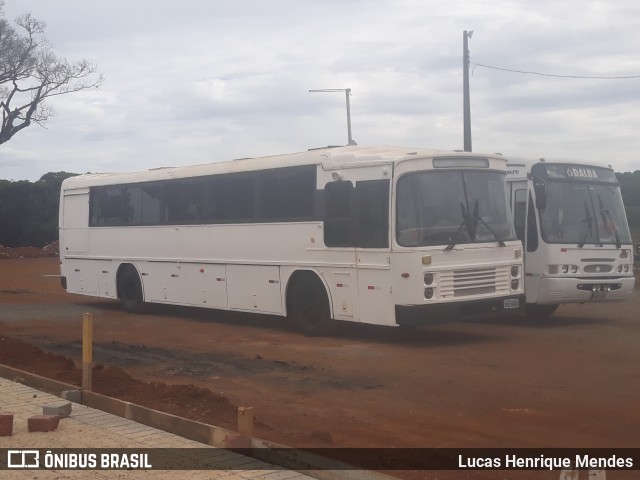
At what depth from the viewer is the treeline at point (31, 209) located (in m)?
48.2

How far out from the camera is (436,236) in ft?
46.4

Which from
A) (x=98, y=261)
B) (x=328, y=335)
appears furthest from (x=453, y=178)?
(x=98, y=261)

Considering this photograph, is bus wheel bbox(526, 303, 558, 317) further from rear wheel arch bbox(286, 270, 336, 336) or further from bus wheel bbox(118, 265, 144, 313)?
bus wheel bbox(118, 265, 144, 313)

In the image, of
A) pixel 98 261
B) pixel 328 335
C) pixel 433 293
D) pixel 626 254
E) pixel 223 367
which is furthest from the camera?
pixel 98 261

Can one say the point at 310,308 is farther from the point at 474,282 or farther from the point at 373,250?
the point at 474,282

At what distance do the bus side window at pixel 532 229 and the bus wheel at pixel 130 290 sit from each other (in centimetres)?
828

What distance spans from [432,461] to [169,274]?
1263 centimetres

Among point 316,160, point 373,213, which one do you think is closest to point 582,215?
point 373,213

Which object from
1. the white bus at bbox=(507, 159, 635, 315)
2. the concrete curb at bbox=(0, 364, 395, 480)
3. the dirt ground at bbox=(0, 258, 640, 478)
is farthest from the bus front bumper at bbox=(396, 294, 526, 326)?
the concrete curb at bbox=(0, 364, 395, 480)

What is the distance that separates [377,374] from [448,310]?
256 cm

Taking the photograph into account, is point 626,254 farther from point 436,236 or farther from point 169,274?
point 169,274

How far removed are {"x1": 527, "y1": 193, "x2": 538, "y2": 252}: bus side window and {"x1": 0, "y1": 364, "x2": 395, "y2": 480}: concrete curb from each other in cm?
929

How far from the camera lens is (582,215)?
56.1ft

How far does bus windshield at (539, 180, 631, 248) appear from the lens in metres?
16.8
